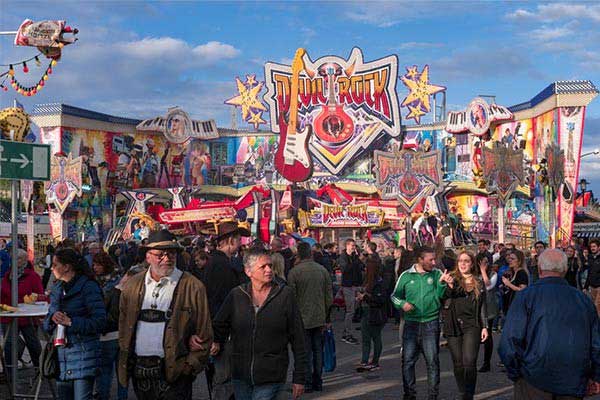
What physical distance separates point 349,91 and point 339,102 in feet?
4.70

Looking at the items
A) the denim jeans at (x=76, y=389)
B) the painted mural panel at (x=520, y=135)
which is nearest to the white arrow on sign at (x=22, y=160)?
the denim jeans at (x=76, y=389)

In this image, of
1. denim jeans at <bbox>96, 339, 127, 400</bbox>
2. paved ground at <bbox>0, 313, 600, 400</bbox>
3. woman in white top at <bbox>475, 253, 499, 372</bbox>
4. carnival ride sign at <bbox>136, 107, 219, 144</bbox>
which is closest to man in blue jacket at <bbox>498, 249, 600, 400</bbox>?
paved ground at <bbox>0, 313, 600, 400</bbox>

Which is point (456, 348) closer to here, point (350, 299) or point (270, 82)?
point (350, 299)

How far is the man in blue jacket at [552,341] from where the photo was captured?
4887 millimetres

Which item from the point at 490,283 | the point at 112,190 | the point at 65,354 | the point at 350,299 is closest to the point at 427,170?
the point at 350,299

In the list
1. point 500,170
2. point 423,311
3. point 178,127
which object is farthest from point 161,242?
point 178,127

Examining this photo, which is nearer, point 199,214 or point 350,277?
point 350,277

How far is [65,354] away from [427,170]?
22.2m

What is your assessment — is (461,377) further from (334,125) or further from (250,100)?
(250,100)

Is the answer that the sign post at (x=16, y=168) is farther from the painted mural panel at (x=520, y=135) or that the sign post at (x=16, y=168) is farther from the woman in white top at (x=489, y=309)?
the painted mural panel at (x=520, y=135)

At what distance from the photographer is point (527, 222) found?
4328 centimetres

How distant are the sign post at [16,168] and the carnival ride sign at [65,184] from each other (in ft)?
89.8

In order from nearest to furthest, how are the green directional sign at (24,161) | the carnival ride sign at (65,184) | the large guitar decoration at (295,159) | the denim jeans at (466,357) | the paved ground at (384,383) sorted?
the denim jeans at (466,357) → the green directional sign at (24,161) → the paved ground at (384,383) → the carnival ride sign at (65,184) → the large guitar decoration at (295,159)

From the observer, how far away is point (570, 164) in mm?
37562
